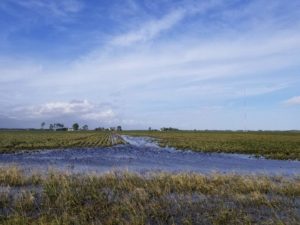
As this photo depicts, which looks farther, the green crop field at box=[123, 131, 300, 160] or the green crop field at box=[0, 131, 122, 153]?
the green crop field at box=[0, 131, 122, 153]

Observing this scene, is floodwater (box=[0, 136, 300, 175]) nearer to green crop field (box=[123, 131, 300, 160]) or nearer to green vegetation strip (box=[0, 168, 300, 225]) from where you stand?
green vegetation strip (box=[0, 168, 300, 225])

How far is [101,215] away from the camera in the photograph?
11445 millimetres

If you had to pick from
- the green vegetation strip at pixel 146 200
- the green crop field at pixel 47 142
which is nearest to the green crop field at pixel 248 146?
the green crop field at pixel 47 142

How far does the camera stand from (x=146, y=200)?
1316 cm

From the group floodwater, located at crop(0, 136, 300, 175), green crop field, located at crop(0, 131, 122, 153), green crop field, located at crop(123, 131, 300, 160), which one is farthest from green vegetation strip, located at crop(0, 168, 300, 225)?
green crop field, located at crop(0, 131, 122, 153)

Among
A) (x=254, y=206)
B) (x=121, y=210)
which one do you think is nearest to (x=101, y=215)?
(x=121, y=210)

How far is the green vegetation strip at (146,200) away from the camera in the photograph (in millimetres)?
10977

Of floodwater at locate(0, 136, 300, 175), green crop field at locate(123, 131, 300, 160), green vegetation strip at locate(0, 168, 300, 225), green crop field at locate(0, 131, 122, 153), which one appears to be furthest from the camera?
green crop field at locate(0, 131, 122, 153)

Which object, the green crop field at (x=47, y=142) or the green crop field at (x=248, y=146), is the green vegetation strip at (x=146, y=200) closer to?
the green crop field at (x=248, y=146)

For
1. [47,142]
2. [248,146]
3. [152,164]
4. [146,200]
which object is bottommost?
[146,200]

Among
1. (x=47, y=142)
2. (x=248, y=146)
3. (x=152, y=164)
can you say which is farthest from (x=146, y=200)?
(x=47, y=142)

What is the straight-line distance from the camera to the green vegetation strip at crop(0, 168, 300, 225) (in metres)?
11.0

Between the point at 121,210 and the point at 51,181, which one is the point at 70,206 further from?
the point at 51,181

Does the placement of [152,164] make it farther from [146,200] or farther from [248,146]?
[248,146]
